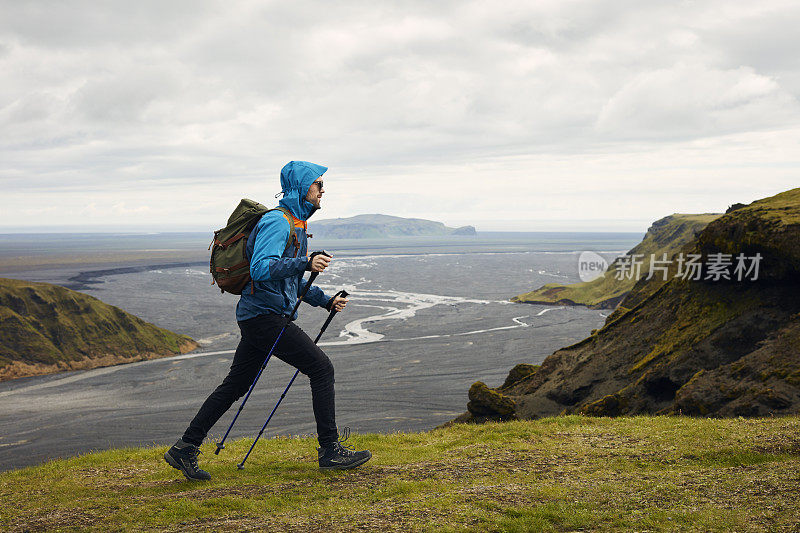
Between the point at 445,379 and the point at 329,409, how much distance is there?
153ft

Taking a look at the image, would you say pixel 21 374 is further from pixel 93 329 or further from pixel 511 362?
pixel 511 362

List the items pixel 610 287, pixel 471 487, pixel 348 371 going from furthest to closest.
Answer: pixel 610 287 < pixel 348 371 < pixel 471 487

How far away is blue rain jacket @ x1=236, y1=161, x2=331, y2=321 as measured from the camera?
7730 millimetres

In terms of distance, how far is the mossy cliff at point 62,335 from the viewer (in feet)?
200

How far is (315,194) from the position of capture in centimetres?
861

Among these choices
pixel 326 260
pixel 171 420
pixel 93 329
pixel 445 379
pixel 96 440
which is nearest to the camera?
pixel 326 260

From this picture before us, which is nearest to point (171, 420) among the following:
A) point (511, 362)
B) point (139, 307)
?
point (511, 362)

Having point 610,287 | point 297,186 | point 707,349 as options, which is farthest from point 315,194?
point 610,287

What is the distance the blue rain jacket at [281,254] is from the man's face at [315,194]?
59 mm

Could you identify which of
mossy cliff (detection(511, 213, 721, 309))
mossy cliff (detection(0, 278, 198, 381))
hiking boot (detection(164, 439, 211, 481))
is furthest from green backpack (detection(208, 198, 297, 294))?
mossy cliff (detection(511, 213, 721, 309))

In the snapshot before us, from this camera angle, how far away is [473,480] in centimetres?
824

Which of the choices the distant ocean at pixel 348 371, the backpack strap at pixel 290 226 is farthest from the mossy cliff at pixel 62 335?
the backpack strap at pixel 290 226

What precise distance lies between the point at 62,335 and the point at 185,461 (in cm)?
6568

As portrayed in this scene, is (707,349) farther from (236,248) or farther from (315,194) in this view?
(236,248)
